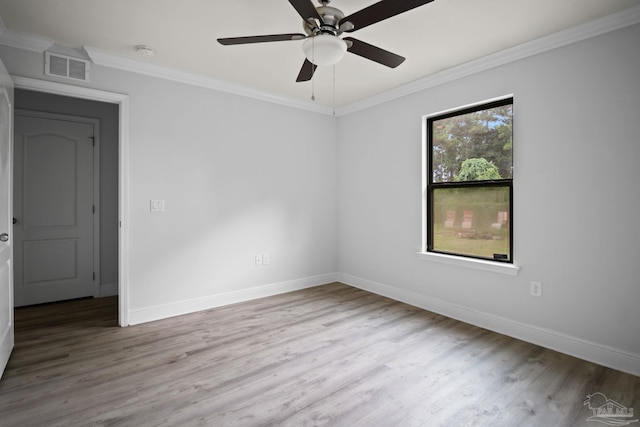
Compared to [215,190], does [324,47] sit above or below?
above

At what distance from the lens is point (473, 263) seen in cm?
321

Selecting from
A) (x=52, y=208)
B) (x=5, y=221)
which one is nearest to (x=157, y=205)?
(x=5, y=221)

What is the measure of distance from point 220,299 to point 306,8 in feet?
10.1

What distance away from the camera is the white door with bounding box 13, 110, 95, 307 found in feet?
12.3

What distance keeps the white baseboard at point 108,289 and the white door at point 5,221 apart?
1786 millimetres

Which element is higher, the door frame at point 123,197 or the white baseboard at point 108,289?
the door frame at point 123,197

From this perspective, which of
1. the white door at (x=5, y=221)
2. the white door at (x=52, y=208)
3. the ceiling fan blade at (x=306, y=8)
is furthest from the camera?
the white door at (x=52, y=208)

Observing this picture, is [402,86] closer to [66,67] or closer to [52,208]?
[66,67]

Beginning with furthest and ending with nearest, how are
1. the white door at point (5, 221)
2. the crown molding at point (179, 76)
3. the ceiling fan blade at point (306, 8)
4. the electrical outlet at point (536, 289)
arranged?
the crown molding at point (179, 76) → the electrical outlet at point (536, 289) → the white door at point (5, 221) → the ceiling fan blade at point (306, 8)

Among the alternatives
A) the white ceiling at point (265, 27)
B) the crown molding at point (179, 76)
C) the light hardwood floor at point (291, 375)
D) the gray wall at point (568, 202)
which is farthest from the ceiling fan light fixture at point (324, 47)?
the light hardwood floor at point (291, 375)

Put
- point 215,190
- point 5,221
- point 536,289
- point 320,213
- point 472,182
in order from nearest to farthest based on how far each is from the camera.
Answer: point 5,221
point 536,289
point 472,182
point 215,190
point 320,213

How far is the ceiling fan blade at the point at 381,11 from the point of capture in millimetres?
1695

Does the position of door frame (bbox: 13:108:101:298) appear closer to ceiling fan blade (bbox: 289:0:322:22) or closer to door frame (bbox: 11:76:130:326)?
door frame (bbox: 11:76:130:326)

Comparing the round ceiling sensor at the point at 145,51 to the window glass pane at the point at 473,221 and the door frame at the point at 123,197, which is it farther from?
the window glass pane at the point at 473,221
